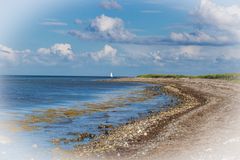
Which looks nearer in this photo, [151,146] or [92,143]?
[151,146]

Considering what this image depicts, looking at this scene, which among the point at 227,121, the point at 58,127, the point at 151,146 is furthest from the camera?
the point at 58,127

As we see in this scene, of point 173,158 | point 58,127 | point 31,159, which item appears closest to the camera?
point 173,158

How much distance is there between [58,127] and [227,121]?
9.87 m

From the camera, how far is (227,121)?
69.9 feet

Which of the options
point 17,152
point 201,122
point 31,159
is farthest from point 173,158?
point 201,122

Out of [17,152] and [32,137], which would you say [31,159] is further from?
[32,137]

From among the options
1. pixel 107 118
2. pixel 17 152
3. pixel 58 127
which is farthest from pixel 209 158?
pixel 107 118

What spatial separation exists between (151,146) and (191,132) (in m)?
3.01

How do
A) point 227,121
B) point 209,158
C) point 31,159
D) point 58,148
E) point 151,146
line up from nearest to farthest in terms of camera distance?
point 209,158 < point 31,159 < point 151,146 < point 58,148 < point 227,121

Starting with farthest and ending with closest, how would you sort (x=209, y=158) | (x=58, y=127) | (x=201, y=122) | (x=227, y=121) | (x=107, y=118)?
(x=107, y=118) < (x=58, y=127) < (x=201, y=122) < (x=227, y=121) < (x=209, y=158)

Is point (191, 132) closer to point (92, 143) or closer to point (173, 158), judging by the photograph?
point (92, 143)

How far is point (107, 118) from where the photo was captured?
31.2 meters

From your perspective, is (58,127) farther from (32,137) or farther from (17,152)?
(17,152)

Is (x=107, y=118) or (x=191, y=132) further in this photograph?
(x=107, y=118)
